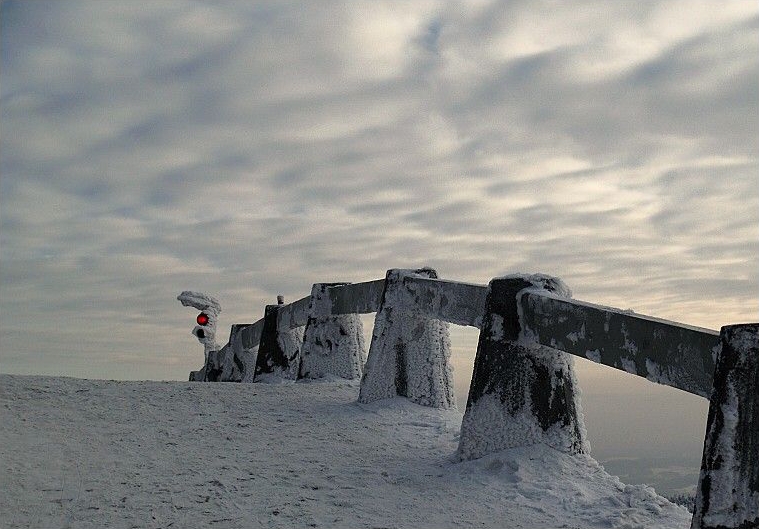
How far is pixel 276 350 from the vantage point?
1080cm

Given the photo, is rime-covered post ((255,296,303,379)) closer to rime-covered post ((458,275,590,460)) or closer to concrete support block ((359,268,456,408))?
concrete support block ((359,268,456,408))

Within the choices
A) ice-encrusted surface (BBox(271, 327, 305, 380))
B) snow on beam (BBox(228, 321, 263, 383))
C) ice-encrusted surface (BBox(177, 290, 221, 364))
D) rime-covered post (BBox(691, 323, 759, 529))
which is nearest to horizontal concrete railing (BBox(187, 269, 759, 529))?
rime-covered post (BBox(691, 323, 759, 529))

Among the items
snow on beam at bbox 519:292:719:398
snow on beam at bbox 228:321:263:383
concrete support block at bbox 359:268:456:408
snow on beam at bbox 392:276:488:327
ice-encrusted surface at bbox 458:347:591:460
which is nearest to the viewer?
snow on beam at bbox 519:292:719:398

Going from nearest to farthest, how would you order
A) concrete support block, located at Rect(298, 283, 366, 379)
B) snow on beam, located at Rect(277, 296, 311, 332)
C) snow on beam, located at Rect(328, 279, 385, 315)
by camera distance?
snow on beam, located at Rect(328, 279, 385, 315)
concrete support block, located at Rect(298, 283, 366, 379)
snow on beam, located at Rect(277, 296, 311, 332)

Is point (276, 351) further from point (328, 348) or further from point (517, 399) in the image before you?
point (517, 399)

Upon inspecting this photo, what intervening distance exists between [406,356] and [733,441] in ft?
12.1

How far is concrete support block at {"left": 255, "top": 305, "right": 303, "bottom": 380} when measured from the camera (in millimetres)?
10719

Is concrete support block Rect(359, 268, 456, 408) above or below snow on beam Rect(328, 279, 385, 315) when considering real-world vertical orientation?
below

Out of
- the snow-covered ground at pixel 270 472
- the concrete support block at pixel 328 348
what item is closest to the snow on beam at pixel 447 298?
the snow-covered ground at pixel 270 472

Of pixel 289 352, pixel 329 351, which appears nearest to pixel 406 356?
pixel 329 351

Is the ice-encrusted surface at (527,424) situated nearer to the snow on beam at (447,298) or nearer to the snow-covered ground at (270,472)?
the snow-covered ground at (270,472)

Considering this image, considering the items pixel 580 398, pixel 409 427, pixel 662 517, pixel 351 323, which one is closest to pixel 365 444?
pixel 409 427

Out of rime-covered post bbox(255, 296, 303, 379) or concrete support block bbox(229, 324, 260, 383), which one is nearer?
rime-covered post bbox(255, 296, 303, 379)

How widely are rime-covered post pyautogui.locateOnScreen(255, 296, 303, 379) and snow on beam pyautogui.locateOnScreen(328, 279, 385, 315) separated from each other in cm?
233
